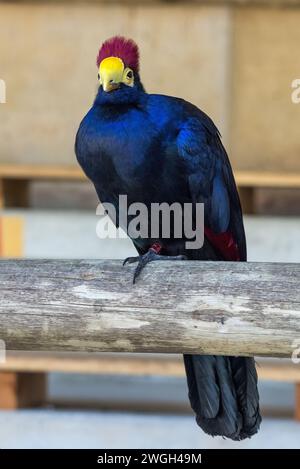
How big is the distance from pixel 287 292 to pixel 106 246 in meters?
1.46

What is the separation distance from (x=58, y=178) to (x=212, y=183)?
1.03 metres

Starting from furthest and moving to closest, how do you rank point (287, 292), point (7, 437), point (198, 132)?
1. point (7, 437)
2. point (198, 132)
3. point (287, 292)

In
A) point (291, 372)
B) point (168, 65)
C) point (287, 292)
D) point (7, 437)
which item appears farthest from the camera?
point (168, 65)

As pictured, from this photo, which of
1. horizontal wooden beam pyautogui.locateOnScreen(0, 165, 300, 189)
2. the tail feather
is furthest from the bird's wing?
horizontal wooden beam pyautogui.locateOnScreen(0, 165, 300, 189)

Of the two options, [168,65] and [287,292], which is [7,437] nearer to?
[168,65]

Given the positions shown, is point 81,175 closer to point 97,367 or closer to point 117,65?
point 97,367

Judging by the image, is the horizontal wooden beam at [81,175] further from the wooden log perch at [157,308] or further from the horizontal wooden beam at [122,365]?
the wooden log perch at [157,308]

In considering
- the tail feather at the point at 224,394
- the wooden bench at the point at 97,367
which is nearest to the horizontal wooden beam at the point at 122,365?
the wooden bench at the point at 97,367

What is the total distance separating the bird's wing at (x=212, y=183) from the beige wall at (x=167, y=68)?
1.13m

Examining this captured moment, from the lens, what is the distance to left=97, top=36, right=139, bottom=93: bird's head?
6.00ft

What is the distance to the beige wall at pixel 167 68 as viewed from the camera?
3.08 m

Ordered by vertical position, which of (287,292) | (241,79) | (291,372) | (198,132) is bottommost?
(291,372)

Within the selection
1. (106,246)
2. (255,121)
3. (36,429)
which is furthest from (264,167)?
(36,429)

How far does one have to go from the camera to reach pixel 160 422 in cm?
281
